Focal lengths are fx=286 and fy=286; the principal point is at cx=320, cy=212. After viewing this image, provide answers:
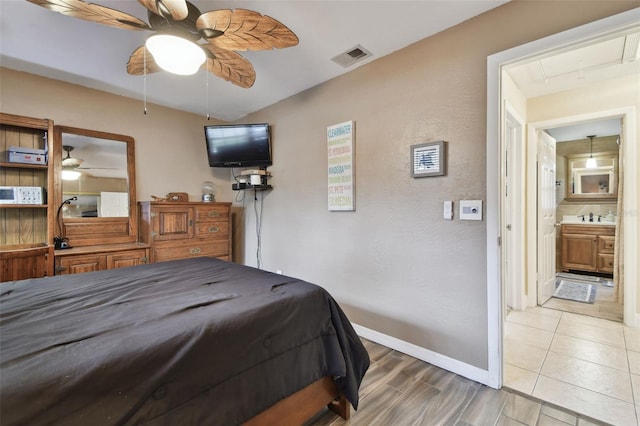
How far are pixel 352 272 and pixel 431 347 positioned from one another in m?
0.91

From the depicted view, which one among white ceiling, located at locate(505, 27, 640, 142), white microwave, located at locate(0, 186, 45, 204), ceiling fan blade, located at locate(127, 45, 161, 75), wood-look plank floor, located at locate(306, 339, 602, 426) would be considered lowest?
wood-look plank floor, located at locate(306, 339, 602, 426)

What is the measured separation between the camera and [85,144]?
310 cm

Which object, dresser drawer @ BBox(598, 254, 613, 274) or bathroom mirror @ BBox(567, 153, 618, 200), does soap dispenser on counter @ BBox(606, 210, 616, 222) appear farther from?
dresser drawer @ BBox(598, 254, 613, 274)

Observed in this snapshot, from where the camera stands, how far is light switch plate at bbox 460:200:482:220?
1.96m

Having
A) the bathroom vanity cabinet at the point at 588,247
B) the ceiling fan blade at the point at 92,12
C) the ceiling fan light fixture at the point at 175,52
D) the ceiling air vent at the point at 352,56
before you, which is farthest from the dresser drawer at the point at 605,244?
the ceiling fan blade at the point at 92,12

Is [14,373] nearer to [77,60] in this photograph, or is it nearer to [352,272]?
[352,272]

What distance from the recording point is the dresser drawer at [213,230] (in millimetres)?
3564

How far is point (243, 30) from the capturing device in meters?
1.60

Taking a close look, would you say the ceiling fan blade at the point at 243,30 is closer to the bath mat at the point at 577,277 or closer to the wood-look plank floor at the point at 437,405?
the wood-look plank floor at the point at 437,405

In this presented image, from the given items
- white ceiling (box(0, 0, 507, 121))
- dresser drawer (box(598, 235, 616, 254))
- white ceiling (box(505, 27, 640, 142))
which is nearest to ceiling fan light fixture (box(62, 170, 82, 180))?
white ceiling (box(0, 0, 507, 121))

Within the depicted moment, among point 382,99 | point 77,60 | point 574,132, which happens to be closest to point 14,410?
point 382,99

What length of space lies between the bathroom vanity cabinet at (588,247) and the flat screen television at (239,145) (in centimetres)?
521

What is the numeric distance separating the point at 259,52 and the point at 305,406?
2570mm

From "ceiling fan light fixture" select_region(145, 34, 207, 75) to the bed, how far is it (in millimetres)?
1299
